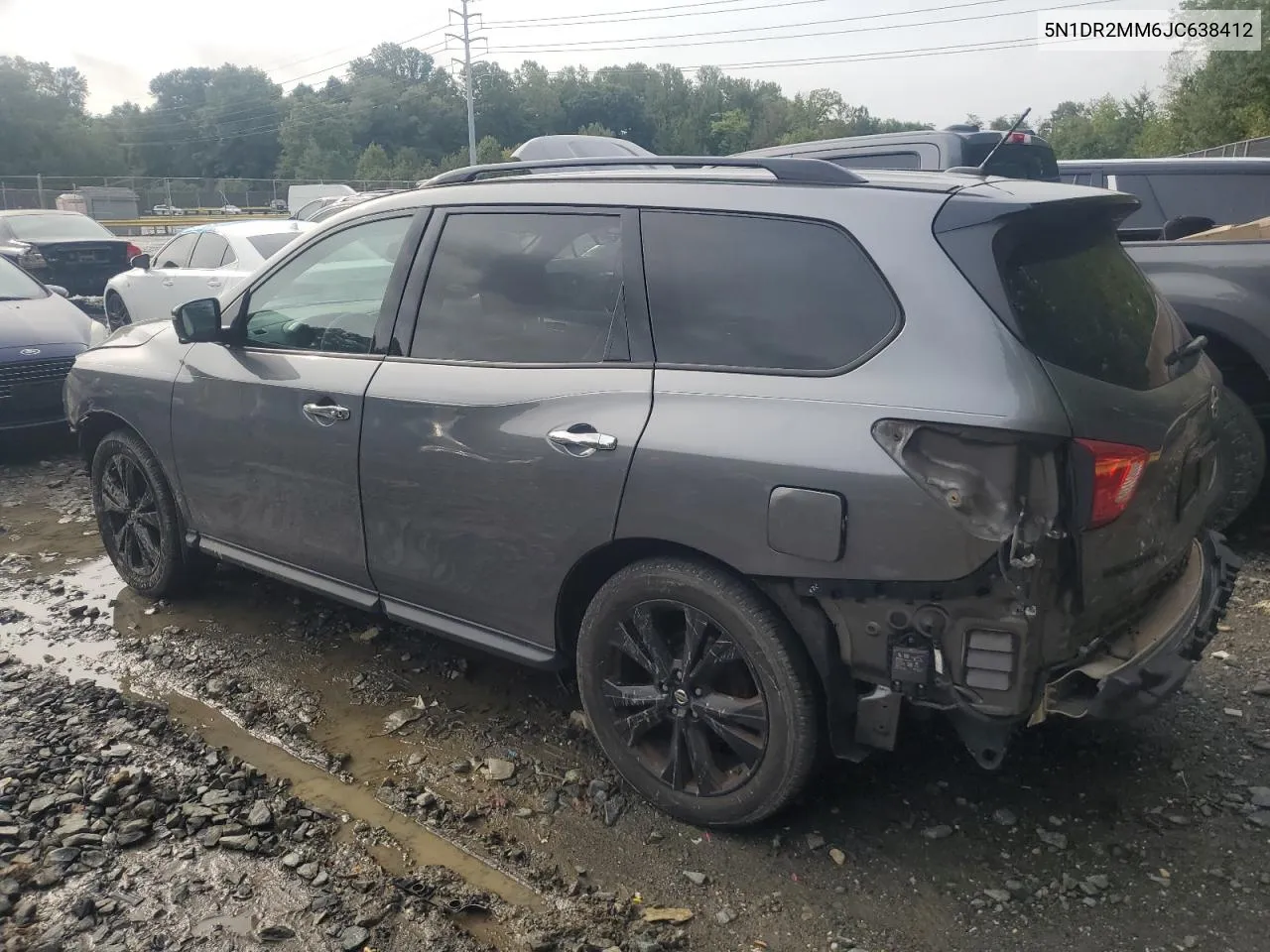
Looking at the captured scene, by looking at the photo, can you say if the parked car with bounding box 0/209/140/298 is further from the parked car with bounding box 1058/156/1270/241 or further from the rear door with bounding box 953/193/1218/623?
the rear door with bounding box 953/193/1218/623

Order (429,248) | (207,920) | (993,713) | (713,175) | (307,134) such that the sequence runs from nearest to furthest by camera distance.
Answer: (993,713)
(207,920)
(713,175)
(429,248)
(307,134)

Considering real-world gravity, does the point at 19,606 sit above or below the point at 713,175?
below

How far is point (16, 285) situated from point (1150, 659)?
896 centimetres

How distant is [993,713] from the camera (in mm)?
2539

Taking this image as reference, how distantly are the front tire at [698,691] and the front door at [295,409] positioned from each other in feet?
3.89

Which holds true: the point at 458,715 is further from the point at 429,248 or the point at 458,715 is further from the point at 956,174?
the point at 956,174

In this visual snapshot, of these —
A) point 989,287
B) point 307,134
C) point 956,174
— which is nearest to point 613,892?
point 989,287

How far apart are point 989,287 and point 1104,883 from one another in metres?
1.64

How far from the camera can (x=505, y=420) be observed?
3.24m

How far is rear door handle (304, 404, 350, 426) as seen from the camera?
370 centimetres

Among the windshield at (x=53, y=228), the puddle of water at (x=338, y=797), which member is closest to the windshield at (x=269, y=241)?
the windshield at (x=53, y=228)

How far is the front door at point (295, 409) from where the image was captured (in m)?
3.77

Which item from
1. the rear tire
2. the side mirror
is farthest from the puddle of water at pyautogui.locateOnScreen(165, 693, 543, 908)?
the rear tire

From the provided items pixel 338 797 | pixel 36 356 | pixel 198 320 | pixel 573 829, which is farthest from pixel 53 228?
pixel 573 829
